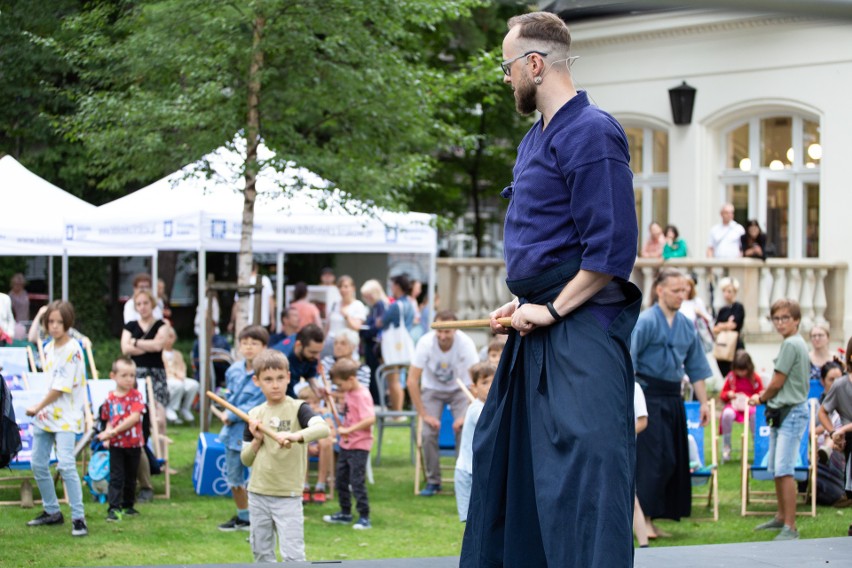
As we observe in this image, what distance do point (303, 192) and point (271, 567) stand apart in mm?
8211

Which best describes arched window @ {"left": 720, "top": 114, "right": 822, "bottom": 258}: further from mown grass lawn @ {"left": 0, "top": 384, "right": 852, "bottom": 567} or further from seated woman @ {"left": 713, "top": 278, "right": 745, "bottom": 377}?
mown grass lawn @ {"left": 0, "top": 384, "right": 852, "bottom": 567}

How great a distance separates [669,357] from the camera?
28.5 feet

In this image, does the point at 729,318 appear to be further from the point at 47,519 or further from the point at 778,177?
the point at 47,519

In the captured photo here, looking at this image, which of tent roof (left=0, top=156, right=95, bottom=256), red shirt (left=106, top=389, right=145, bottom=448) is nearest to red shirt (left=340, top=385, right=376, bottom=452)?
red shirt (left=106, top=389, right=145, bottom=448)

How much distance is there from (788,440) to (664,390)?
3.49 ft

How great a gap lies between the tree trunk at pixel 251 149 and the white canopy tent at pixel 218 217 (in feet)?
0.53

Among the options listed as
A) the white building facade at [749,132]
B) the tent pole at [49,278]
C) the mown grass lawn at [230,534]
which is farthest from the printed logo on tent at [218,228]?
the white building facade at [749,132]

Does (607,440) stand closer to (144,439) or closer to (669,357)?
(669,357)

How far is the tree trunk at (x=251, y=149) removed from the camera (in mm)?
11758

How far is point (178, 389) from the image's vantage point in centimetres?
1483

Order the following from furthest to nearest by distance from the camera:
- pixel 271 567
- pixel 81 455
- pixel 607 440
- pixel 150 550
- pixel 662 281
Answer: pixel 81 455, pixel 662 281, pixel 150 550, pixel 271 567, pixel 607 440

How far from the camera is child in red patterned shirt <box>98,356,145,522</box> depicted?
29.9 ft

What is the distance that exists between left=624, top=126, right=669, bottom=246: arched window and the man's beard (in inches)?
682

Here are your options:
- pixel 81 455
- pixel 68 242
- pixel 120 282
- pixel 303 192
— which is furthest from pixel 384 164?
pixel 120 282
